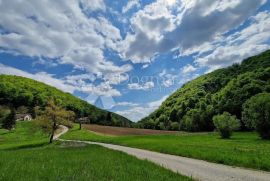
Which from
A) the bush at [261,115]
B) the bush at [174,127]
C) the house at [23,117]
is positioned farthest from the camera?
the house at [23,117]

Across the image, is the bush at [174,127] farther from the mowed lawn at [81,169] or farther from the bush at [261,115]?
the mowed lawn at [81,169]

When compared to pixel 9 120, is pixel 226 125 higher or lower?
lower

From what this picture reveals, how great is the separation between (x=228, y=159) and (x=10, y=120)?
12419 centimetres

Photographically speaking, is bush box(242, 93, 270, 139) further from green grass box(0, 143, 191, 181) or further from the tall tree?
the tall tree

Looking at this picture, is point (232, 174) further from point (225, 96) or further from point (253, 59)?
point (253, 59)

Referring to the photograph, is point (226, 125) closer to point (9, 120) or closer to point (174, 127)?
point (174, 127)

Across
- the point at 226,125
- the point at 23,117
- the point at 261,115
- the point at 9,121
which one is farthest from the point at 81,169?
the point at 23,117

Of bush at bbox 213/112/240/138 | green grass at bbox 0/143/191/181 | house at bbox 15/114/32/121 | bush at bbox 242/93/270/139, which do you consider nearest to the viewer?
green grass at bbox 0/143/191/181

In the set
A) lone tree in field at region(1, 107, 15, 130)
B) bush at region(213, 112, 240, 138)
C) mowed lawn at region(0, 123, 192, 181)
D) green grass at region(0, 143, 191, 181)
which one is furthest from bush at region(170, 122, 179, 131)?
green grass at region(0, 143, 191, 181)

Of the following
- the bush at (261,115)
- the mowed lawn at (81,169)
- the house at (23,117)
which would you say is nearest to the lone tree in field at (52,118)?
the mowed lawn at (81,169)

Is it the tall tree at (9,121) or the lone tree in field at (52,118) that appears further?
the tall tree at (9,121)

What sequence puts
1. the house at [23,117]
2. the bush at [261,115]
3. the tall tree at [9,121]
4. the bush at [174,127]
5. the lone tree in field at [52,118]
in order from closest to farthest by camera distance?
the bush at [261,115]
the lone tree in field at [52,118]
the tall tree at [9,121]
the bush at [174,127]
the house at [23,117]

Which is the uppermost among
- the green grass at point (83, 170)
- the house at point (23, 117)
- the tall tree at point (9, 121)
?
the house at point (23, 117)

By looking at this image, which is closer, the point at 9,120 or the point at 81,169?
the point at 81,169
